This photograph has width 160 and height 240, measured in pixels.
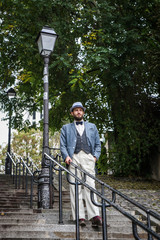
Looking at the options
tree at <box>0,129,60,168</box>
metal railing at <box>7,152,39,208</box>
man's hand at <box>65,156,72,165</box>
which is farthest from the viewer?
tree at <box>0,129,60,168</box>

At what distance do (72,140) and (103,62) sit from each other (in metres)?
5.31

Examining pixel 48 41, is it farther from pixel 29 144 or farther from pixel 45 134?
pixel 29 144

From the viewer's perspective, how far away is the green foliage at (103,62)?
31.6 ft

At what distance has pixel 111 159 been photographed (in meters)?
12.1

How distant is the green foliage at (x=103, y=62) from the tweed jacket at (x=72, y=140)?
454 centimetres

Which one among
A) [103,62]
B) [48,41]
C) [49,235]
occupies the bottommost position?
[49,235]

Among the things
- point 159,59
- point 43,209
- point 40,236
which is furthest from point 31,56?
point 40,236

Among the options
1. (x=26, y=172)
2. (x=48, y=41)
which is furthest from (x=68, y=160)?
(x=26, y=172)

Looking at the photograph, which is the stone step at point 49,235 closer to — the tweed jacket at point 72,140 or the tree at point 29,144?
the tweed jacket at point 72,140

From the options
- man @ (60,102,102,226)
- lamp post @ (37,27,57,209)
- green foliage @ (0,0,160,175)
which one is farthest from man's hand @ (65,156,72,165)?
green foliage @ (0,0,160,175)

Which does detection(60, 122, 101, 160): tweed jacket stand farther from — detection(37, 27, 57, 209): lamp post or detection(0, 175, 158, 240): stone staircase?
detection(37, 27, 57, 209): lamp post

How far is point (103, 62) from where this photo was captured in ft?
30.2

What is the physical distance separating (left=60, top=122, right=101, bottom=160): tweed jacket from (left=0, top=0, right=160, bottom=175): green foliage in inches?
179

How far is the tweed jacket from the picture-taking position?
4.44 meters
